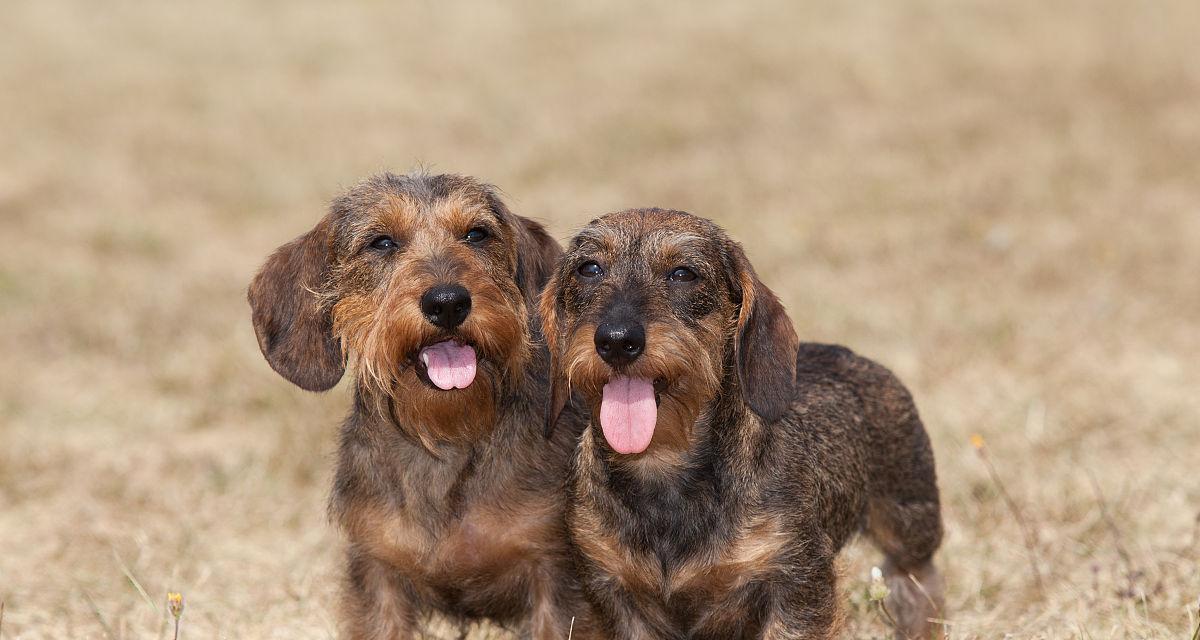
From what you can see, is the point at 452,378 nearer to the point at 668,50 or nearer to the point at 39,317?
the point at 39,317

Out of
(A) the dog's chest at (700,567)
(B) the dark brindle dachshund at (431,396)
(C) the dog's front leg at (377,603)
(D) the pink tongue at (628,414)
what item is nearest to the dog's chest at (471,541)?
(B) the dark brindle dachshund at (431,396)

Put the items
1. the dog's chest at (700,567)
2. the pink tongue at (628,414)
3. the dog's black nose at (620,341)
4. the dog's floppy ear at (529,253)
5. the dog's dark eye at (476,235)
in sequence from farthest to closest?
the dog's floppy ear at (529,253)
the dog's dark eye at (476,235)
the dog's chest at (700,567)
the pink tongue at (628,414)
the dog's black nose at (620,341)

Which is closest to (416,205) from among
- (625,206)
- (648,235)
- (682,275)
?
(648,235)

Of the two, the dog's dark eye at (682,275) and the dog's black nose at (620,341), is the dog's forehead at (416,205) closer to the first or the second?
the dog's dark eye at (682,275)

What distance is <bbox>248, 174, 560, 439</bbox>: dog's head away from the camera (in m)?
4.85

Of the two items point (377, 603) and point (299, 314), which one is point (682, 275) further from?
point (377, 603)

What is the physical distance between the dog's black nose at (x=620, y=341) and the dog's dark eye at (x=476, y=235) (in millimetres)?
1104

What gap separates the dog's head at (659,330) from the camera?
4.50 meters

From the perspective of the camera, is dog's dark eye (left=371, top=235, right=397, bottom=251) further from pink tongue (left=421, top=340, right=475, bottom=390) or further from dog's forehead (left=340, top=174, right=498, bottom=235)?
pink tongue (left=421, top=340, right=475, bottom=390)

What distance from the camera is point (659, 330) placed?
4.50 meters

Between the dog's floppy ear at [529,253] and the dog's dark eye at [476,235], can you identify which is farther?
the dog's floppy ear at [529,253]

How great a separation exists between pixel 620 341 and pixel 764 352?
68 centimetres

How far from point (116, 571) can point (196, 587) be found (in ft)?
1.95

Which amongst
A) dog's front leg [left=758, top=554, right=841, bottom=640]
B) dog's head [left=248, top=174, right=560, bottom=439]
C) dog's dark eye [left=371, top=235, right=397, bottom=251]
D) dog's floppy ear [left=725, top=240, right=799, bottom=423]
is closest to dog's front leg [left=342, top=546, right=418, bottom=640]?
dog's head [left=248, top=174, right=560, bottom=439]
